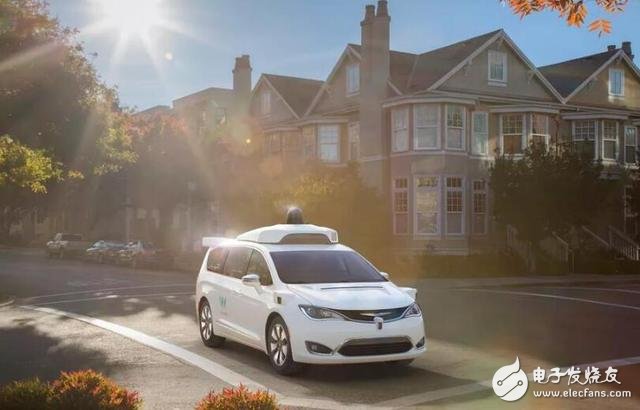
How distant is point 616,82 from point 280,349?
35243 millimetres

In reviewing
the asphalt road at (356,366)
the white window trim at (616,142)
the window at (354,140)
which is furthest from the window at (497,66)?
the asphalt road at (356,366)

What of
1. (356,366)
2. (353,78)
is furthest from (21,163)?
(353,78)

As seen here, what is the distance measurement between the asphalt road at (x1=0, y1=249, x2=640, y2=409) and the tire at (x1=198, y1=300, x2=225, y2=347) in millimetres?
169

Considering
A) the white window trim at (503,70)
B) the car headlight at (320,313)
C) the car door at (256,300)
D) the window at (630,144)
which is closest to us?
the car headlight at (320,313)

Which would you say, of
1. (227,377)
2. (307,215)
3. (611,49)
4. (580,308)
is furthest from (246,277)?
(611,49)

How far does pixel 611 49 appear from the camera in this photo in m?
42.2

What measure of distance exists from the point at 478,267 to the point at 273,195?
28.9ft


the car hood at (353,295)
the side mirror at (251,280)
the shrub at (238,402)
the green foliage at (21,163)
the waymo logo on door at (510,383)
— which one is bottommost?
the waymo logo on door at (510,383)

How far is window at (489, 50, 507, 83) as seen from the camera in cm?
3547

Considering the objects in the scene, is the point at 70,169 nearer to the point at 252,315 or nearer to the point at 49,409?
the point at 252,315

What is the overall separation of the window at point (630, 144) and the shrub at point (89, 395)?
35.9 m

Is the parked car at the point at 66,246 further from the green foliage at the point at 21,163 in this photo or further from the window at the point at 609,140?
the window at the point at 609,140

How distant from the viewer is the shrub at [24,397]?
580 centimetres

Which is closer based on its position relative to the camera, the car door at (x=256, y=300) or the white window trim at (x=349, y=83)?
the car door at (x=256, y=300)
